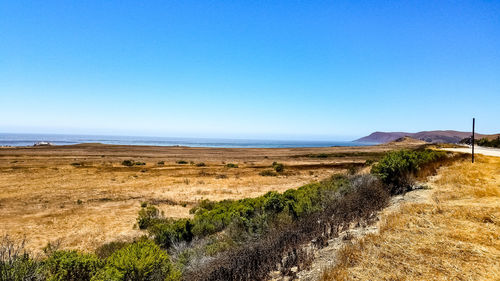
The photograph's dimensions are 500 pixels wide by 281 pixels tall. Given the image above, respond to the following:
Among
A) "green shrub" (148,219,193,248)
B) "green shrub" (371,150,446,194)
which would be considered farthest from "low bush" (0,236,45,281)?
"green shrub" (371,150,446,194)

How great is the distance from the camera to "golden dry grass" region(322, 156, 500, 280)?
13.5 ft

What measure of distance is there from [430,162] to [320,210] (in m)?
10.1

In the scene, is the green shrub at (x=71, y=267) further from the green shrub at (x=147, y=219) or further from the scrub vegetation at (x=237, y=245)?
the green shrub at (x=147, y=219)

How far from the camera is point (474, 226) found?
572cm

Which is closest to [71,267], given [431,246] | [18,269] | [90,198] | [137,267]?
[18,269]

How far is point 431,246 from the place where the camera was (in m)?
4.96

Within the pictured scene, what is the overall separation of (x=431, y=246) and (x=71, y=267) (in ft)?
23.9

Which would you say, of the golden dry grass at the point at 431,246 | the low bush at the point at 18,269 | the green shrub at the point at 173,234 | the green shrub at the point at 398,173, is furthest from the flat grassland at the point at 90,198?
the golden dry grass at the point at 431,246

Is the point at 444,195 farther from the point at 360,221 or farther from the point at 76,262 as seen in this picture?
the point at 76,262

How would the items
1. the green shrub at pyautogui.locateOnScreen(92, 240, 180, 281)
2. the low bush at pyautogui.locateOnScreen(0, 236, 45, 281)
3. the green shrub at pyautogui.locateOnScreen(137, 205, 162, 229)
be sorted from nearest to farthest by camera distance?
the low bush at pyautogui.locateOnScreen(0, 236, 45, 281) < the green shrub at pyautogui.locateOnScreen(92, 240, 180, 281) < the green shrub at pyautogui.locateOnScreen(137, 205, 162, 229)

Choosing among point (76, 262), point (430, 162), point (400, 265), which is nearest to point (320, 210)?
point (400, 265)

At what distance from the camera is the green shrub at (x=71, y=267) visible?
4.88 meters

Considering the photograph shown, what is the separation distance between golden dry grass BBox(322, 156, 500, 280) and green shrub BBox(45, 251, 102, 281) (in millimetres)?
4741

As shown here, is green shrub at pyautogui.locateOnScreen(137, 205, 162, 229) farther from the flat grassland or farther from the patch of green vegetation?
the patch of green vegetation
